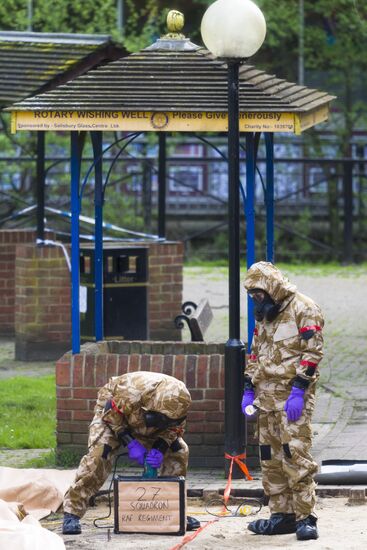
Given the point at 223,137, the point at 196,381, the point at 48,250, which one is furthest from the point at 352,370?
the point at 223,137

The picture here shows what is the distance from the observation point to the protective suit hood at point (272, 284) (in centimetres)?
877

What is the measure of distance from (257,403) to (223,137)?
20587 mm

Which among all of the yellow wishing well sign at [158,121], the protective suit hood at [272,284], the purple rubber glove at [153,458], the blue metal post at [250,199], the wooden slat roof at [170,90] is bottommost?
the purple rubber glove at [153,458]

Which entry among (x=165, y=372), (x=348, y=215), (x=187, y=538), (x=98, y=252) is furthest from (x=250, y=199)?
(x=348, y=215)

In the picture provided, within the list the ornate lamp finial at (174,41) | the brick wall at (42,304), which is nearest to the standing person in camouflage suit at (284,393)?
the ornate lamp finial at (174,41)

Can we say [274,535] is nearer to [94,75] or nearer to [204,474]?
[204,474]

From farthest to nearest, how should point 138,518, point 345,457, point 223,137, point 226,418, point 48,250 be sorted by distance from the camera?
point 223,137
point 48,250
point 345,457
point 226,418
point 138,518

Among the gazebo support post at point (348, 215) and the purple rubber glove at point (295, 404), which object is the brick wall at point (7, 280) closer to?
the purple rubber glove at point (295, 404)

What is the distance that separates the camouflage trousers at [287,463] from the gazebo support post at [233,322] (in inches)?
40.0

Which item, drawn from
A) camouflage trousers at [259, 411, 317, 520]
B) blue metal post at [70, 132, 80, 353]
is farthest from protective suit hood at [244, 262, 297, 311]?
blue metal post at [70, 132, 80, 353]

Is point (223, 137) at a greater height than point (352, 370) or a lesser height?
greater

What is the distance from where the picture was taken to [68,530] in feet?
29.1

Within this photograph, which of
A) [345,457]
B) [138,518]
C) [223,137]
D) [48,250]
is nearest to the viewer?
[138,518]

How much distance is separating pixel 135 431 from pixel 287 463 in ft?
3.05
